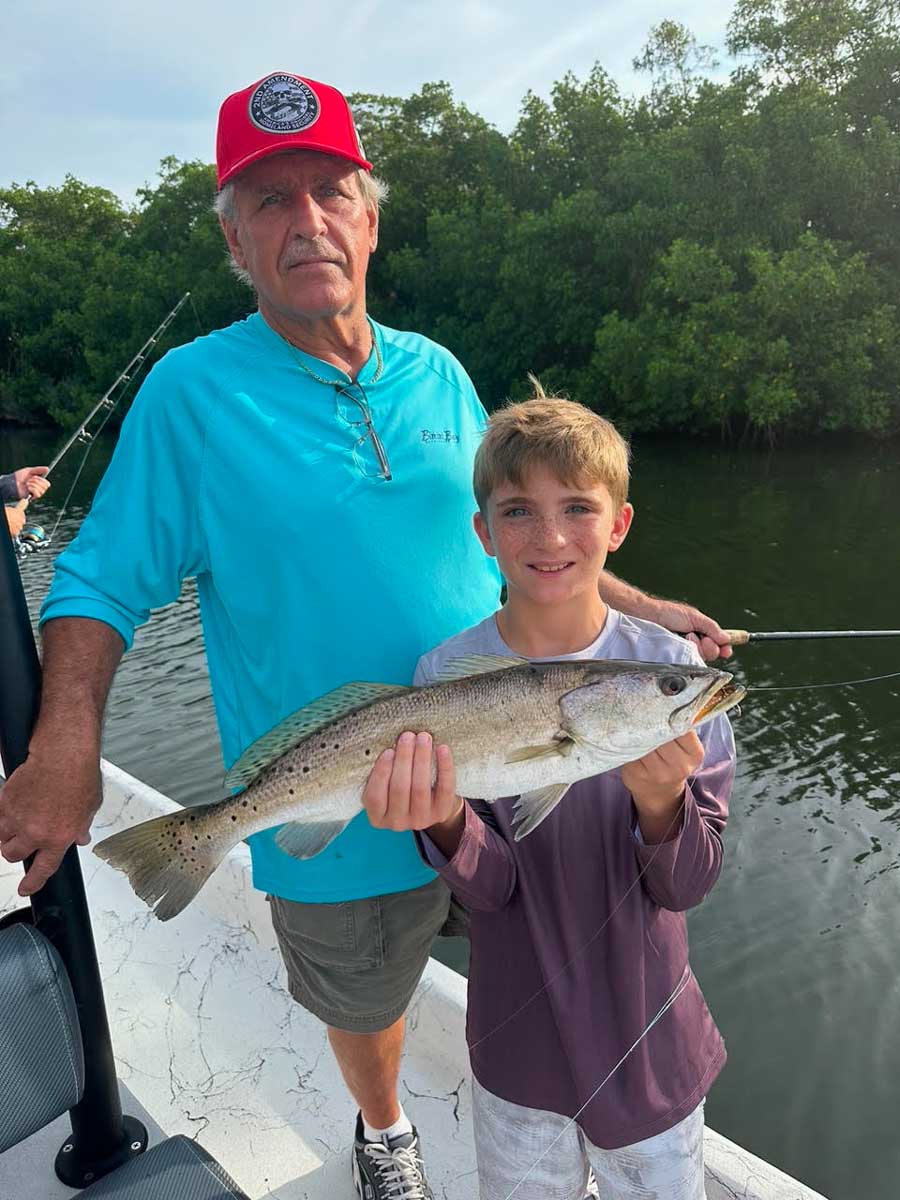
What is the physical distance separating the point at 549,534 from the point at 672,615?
756 millimetres

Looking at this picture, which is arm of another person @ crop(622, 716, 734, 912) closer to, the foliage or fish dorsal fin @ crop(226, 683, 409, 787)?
fish dorsal fin @ crop(226, 683, 409, 787)

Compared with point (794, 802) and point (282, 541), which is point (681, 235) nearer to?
point (794, 802)

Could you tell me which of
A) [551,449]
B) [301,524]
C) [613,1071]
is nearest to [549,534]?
[551,449]

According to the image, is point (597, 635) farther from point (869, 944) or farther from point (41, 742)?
point (869, 944)

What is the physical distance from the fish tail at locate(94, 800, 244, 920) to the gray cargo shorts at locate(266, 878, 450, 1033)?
460 millimetres

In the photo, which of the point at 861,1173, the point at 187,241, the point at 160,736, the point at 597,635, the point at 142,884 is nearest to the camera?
the point at 142,884

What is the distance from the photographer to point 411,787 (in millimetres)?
2061

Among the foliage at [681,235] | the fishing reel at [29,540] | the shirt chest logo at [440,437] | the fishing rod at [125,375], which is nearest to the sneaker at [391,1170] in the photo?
the shirt chest logo at [440,437]

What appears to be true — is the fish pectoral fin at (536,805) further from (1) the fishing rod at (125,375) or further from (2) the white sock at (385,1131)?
(1) the fishing rod at (125,375)

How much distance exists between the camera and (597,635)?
2.48 m

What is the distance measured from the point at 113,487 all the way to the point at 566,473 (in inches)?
50.8

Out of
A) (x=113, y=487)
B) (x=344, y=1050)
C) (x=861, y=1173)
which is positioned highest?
(x=113, y=487)

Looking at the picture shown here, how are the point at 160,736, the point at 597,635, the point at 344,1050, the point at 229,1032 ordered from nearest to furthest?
the point at 597,635 → the point at 344,1050 → the point at 229,1032 → the point at 160,736

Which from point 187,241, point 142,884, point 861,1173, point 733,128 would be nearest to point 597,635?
Answer: point 142,884
